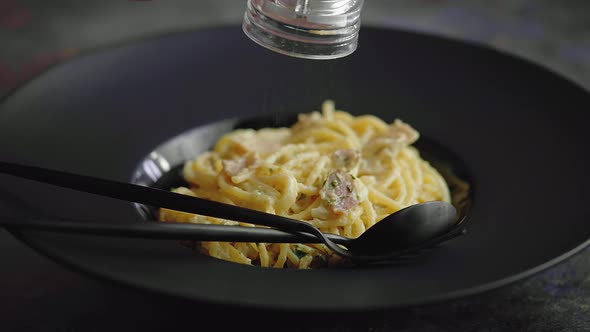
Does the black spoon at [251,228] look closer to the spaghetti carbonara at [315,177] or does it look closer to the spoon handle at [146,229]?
the spoon handle at [146,229]

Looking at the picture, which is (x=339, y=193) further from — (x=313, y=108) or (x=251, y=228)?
(x=313, y=108)

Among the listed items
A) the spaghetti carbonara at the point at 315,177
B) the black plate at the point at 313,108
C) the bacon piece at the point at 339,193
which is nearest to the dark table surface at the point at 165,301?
the black plate at the point at 313,108

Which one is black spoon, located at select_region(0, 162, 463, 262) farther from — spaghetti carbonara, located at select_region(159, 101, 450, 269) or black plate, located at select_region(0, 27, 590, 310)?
spaghetti carbonara, located at select_region(159, 101, 450, 269)

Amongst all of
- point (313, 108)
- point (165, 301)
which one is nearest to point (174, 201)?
point (165, 301)

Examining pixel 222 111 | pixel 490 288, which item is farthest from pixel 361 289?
pixel 222 111

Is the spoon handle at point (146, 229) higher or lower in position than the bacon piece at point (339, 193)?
higher

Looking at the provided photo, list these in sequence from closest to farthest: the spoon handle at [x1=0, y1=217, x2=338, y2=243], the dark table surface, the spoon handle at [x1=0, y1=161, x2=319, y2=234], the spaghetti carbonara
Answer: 1. the spoon handle at [x1=0, y1=217, x2=338, y2=243]
2. the spoon handle at [x1=0, y1=161, x2=319, y2=234]
3. the dark table surface
4. the spaghetti carbonara

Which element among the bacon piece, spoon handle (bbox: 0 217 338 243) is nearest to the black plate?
spoon handle (bbox: 0 217 338 243)

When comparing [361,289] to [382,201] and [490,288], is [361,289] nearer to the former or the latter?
[490,288]

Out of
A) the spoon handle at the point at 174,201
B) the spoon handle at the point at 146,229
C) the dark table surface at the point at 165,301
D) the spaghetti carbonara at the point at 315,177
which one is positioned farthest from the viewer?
the spaghetti carbonara at the point at 315,177
